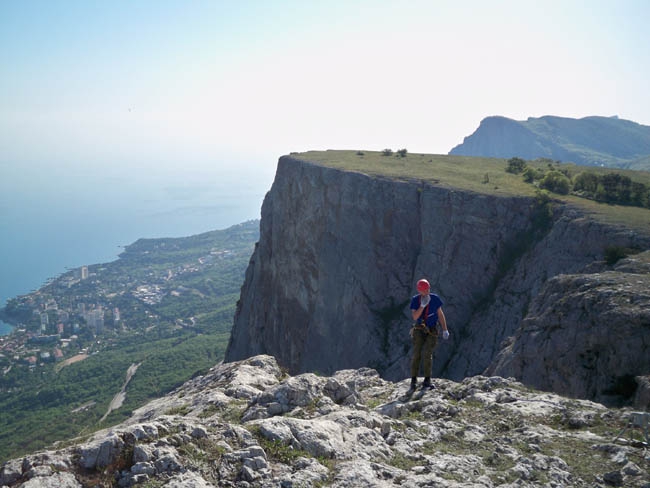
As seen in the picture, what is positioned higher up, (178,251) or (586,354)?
(586,354)

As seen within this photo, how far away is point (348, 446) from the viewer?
6.38 metres

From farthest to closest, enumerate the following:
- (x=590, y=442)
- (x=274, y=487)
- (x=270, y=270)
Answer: (x=270, y=270), (x=590, y=442), (x=274, y=487)

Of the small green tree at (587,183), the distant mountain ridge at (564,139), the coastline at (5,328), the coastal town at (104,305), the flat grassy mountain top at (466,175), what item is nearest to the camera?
the flat grassy mountain top at (466,175)

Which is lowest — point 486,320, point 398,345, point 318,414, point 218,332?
point 218,332

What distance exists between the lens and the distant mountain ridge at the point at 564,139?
509 ft

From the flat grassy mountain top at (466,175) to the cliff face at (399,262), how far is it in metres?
1.02

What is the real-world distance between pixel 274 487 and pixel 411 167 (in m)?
27.6

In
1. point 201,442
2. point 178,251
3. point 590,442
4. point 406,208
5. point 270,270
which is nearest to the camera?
point 201,442

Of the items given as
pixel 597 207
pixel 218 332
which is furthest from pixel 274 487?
pixel 218 332

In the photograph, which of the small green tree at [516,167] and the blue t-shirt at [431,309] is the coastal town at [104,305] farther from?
the blue t-shirt at [431,309]

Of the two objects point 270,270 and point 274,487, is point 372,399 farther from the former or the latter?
point 270,270

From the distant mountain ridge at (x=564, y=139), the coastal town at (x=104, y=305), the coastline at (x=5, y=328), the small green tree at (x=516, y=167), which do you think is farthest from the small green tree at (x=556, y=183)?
the distant mountain ridge at (x=564, y=139)

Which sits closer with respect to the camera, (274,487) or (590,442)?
(274,487)

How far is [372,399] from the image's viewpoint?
953cm
